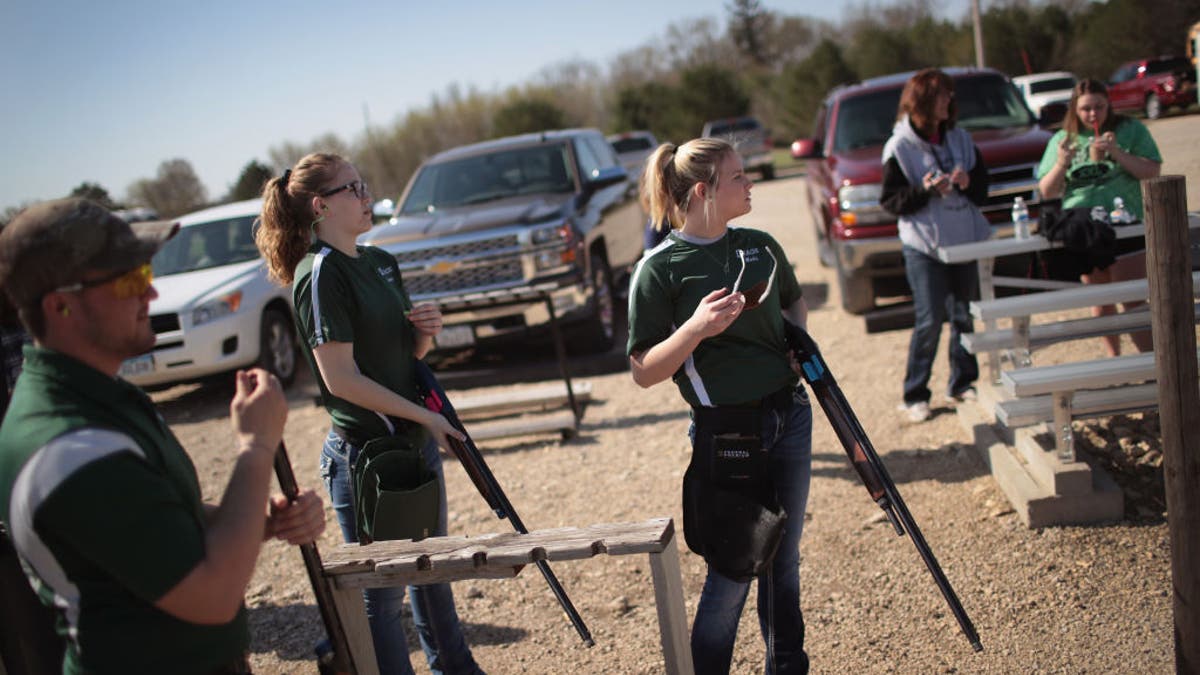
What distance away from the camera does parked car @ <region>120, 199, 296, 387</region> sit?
9.34m

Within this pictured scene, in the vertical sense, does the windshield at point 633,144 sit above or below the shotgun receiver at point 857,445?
below

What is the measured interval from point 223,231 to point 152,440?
989cm

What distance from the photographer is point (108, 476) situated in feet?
5.41

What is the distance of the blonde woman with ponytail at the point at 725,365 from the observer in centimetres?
297

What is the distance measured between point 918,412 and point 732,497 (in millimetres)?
3856

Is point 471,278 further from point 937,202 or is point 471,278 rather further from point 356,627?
point 356,627

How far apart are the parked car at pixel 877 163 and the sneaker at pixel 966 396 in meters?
1.89

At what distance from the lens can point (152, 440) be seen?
184 centimetres

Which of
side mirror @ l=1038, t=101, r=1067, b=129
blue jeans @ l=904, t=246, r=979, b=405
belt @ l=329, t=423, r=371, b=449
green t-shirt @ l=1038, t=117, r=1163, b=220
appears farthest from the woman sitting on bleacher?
belt @ l=329, t=423, r=371, b=449

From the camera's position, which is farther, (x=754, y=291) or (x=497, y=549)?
(x=754, y=291)

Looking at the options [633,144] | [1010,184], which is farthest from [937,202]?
[633,144]

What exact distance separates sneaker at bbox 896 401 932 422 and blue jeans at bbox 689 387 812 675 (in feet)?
11.4

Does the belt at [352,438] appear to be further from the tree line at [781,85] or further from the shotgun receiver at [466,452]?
the tree line at [781,85]

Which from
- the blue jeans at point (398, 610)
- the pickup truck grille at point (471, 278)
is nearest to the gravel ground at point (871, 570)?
the blue jeans at point (398, 610)
